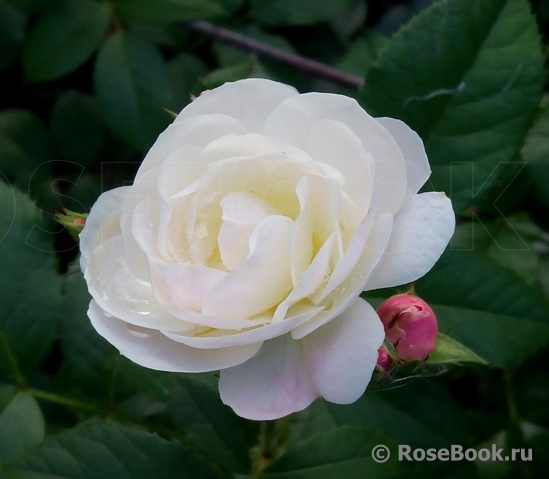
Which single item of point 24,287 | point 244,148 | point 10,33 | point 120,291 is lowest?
point 24,287

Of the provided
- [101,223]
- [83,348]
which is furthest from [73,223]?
[83,348]

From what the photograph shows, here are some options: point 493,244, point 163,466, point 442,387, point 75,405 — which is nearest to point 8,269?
Result: point 75,405

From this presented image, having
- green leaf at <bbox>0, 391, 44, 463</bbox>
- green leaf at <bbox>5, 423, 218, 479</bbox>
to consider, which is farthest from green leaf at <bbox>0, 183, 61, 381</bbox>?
green leaf at <bbox>5, 423, 218, 479</bbox>

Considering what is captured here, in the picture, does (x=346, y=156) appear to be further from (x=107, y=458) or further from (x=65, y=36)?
(x=65, y=36)

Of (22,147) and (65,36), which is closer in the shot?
(65,36)

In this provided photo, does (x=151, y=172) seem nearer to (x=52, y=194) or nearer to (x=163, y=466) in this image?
(x=163, y=466)

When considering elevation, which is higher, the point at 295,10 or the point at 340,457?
the point at 295,10

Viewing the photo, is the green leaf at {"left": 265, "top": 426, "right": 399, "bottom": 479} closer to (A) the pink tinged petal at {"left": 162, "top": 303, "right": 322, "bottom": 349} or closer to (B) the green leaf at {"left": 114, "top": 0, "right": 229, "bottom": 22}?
(A) the pink tinged petal at {"left": 162, "top": 303, "right": 322, "bottom": 349}

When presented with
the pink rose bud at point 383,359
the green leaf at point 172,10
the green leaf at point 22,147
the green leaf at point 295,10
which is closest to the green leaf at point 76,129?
the green leaf at point 22,147
